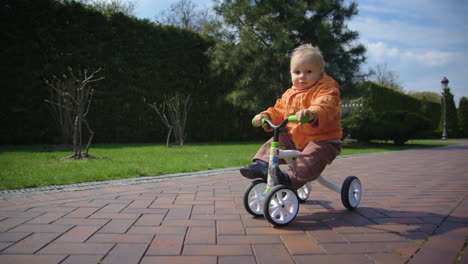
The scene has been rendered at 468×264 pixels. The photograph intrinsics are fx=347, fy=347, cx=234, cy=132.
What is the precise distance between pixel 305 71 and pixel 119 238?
1797mm

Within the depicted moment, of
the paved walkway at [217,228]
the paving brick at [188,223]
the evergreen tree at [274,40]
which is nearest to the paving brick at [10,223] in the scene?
the paved walkway at [217,228]

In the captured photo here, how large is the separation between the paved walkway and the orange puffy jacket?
0.65 metres

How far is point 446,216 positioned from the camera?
274cm

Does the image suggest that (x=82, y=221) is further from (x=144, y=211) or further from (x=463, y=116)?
(x=463, y=116)

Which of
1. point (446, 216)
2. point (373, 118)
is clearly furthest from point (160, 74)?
point (446, 216)

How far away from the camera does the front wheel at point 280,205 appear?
2369 millimetres

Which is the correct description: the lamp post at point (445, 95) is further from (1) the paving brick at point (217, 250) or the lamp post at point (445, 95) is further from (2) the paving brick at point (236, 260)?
(2) the paving brick at point (236, 260)

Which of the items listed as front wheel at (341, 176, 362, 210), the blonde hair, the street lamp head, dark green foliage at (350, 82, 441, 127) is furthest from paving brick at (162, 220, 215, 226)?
the street lamp head

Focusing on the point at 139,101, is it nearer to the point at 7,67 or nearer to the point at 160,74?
the point at 160,74

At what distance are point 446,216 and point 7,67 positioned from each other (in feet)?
32.4

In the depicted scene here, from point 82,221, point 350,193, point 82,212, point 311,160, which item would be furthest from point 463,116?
point 82,221

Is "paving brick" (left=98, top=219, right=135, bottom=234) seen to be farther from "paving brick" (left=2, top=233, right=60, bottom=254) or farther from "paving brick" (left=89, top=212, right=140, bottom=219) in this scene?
"paving brick" (left=2, top=233, right=60, bottom=254)

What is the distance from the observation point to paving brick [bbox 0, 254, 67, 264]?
1816mm

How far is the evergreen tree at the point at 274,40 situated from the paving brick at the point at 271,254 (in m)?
8.99
